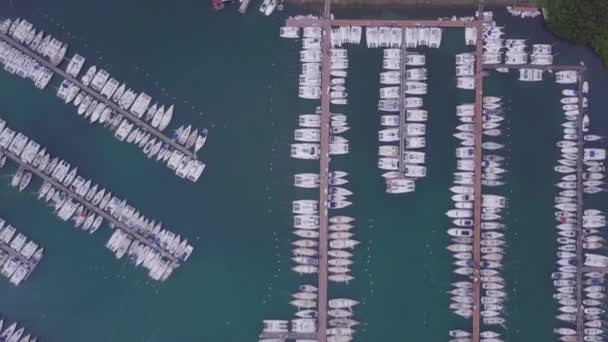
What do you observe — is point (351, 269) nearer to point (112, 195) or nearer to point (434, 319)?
point (434, 319)

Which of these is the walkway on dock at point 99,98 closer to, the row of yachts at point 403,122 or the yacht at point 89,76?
the yacht at point 89,76

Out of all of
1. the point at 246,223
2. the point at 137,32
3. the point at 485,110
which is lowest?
the point at 246,223

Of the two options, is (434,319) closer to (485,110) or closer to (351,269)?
(351,269)

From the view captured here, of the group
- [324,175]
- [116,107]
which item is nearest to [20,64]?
[116,107]

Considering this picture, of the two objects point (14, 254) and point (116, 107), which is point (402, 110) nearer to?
point (116, 107)

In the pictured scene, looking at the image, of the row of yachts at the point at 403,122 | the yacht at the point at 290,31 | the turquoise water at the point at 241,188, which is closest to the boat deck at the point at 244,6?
the turquoise water at the point at 241,188

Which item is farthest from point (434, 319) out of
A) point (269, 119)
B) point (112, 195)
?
point (112, 195)

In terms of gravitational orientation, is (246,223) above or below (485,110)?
below
